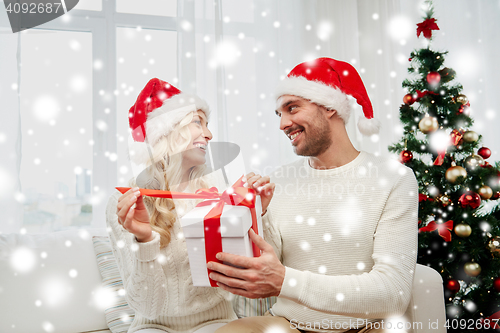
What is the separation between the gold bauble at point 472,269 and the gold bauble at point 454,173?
40 cm

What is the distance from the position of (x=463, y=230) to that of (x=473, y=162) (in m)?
0.35

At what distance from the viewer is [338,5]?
112 inches

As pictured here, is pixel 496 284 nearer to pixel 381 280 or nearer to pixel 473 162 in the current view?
pixel 473 162

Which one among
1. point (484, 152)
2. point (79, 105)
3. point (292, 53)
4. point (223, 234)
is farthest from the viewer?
point (292, 53)

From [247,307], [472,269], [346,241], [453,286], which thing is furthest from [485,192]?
[247,307]

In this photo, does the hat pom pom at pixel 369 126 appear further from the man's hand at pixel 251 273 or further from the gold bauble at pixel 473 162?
the man's hand at pixel 251 273

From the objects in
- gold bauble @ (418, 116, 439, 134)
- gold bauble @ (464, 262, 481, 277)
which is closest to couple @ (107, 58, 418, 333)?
gold bauble @ (418, 116, 439, 134)

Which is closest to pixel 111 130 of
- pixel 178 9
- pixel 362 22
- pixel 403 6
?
pixel 178 9

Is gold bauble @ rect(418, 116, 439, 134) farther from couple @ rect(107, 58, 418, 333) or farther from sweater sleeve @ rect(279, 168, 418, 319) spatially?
sweater sleeve @ rect(279, 168, 418, 319)

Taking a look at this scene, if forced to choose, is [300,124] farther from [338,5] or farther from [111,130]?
[338,5]

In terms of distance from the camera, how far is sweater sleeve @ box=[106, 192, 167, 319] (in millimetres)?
1100

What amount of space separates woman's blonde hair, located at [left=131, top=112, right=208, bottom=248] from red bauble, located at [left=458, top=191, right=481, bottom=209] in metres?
1.38

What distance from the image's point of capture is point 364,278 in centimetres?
107

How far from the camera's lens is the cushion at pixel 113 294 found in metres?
1.49
